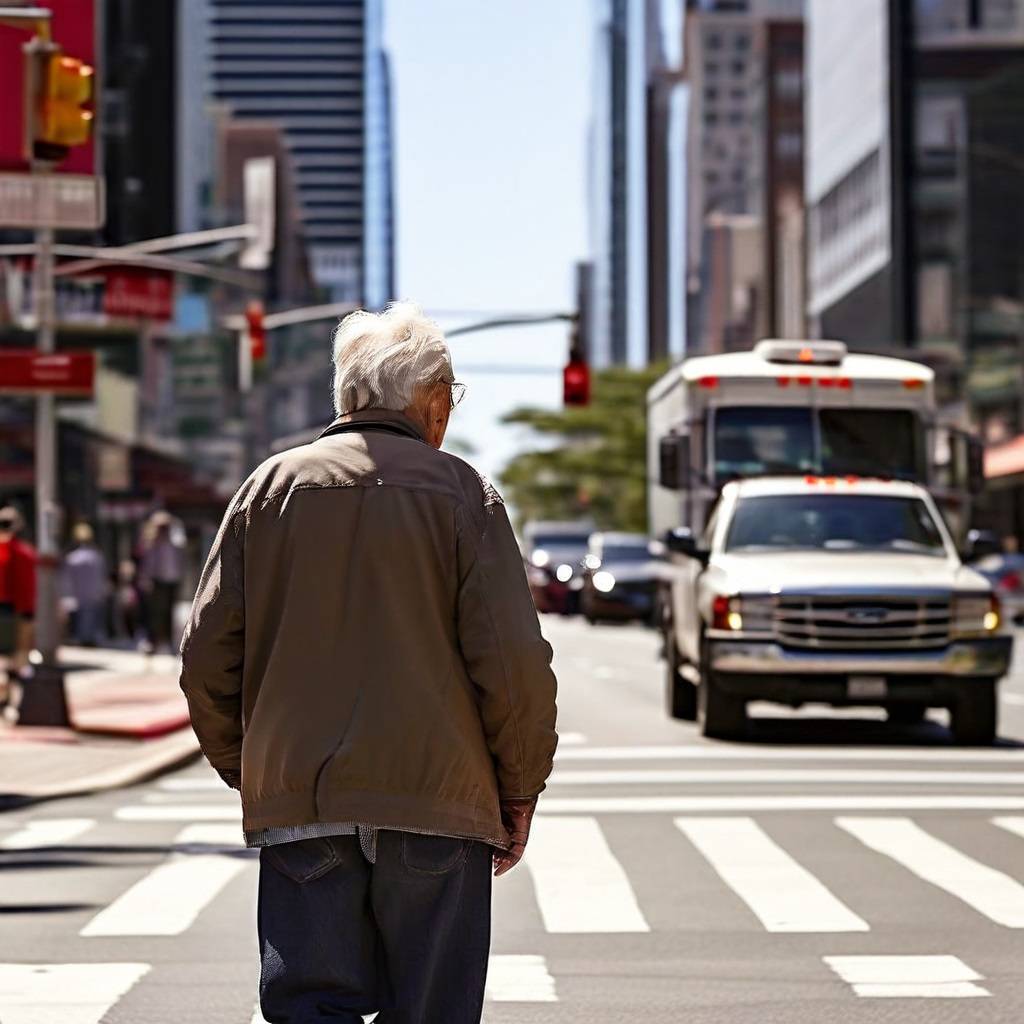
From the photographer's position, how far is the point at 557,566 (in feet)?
186

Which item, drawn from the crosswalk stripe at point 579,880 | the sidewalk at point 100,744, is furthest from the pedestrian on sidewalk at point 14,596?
the crosswalk stripe at point 579,880

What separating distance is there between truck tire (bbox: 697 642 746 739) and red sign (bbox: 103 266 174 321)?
111ft

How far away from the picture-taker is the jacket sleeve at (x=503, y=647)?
473 centimetres

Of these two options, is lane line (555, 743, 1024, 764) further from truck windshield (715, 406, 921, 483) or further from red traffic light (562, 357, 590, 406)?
red traffic light (562, 357, 590, 406)

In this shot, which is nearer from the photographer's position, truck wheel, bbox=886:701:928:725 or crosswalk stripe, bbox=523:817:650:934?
crosswalk stripe, bbox=523:817:650:934

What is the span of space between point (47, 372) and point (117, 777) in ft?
12.5

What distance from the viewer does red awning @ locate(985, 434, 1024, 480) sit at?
225 feet

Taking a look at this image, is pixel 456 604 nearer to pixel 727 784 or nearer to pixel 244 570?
pixel 244 570

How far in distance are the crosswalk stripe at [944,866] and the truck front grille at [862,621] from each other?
4498mm

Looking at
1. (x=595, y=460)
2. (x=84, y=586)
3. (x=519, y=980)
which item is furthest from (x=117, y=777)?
(x=595, y=460)

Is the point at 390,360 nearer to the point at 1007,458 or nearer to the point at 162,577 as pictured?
the point at 162,577

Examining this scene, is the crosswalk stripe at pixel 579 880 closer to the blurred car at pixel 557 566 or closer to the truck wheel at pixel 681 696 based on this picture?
the truck wheel at pixel 681 696

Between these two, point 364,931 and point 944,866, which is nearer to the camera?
point 364,931

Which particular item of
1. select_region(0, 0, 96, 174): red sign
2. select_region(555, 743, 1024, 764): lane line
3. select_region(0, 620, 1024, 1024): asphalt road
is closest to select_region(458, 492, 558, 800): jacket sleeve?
select_region(0, 620, 1024, 1024): asphalt road
